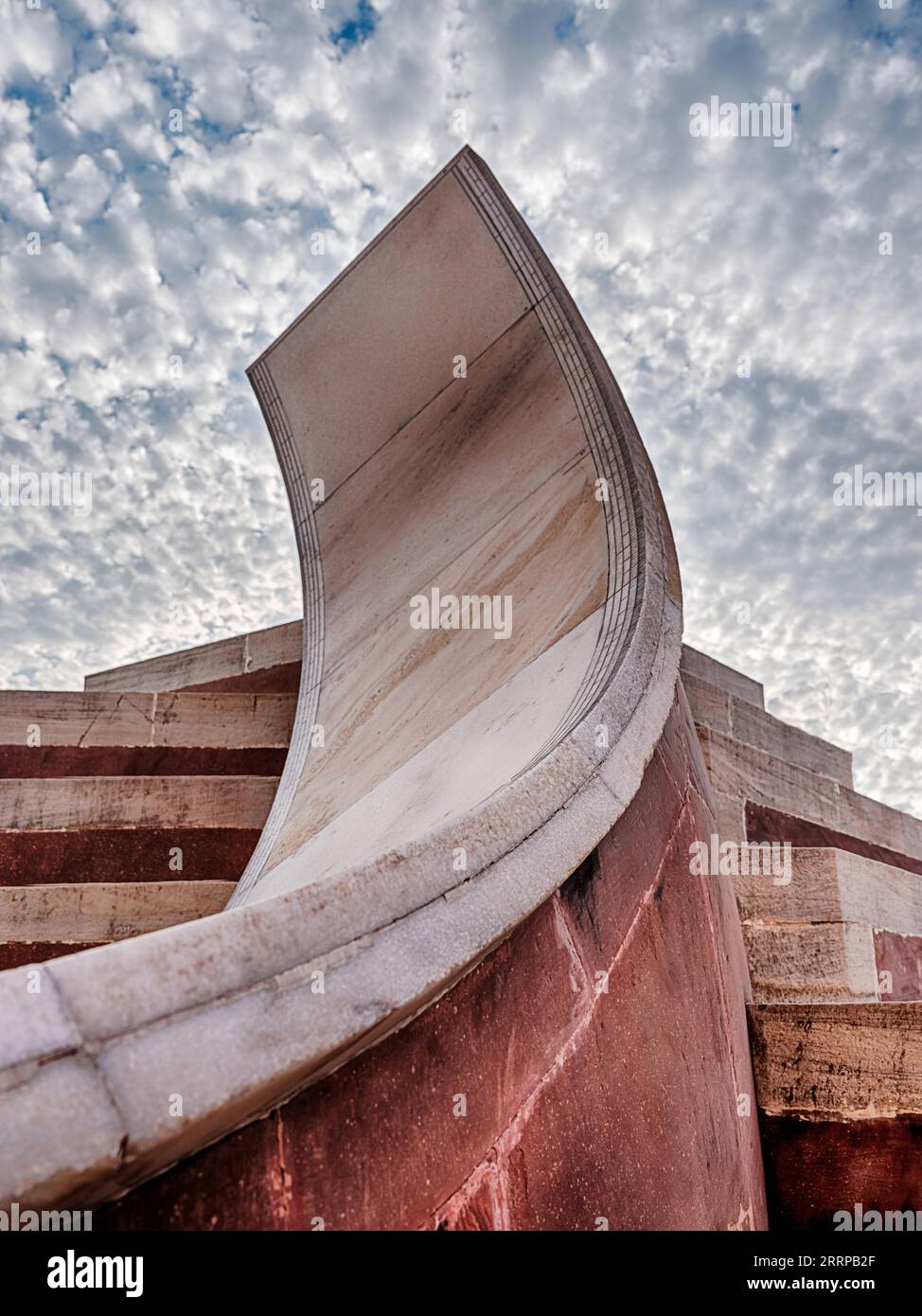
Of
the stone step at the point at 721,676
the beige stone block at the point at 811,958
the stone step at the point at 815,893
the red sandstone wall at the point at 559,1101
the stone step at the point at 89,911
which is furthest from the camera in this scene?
the stone step at the point at 721,676

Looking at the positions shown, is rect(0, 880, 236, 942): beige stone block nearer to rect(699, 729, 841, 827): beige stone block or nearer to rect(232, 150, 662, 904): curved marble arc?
rect(232, 150, 662, 904): curved marble arc

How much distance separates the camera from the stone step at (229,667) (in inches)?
182

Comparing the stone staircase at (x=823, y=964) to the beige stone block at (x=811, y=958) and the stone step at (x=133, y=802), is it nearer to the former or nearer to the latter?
the beige stone block at (x=811, y=958)

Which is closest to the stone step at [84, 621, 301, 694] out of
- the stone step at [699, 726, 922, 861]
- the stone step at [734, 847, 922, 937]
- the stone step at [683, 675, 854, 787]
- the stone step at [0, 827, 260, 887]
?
the stone step at [0, 827, 260, 887]

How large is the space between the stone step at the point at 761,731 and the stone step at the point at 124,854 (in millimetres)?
1919

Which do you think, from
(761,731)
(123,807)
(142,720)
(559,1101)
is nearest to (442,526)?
(142,720)

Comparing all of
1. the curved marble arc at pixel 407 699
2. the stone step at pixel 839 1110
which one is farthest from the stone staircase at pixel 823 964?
the curved marble arc at pixel 407 699

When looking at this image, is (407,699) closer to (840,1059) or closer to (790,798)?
(840,1059)

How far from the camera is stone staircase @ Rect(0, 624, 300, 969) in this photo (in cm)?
323

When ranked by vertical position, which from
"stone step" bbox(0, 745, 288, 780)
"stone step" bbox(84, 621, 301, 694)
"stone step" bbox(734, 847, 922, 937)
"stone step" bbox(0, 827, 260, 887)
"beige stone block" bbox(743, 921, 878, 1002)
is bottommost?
"beige stone block" bbox(743, 921, 878, 1002)

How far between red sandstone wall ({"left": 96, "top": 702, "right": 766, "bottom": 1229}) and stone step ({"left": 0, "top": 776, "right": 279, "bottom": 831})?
201cm

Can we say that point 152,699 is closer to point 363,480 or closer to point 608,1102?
point 363,480

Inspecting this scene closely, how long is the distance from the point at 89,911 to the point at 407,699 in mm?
1325
